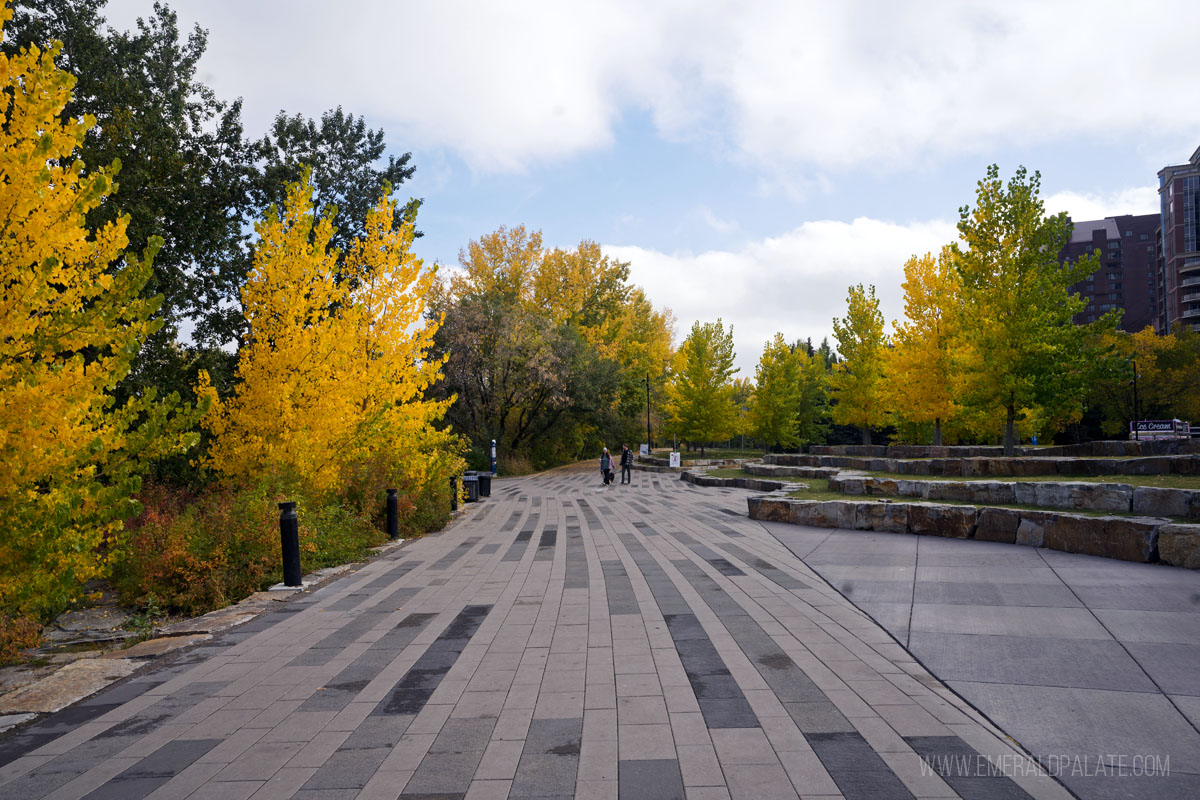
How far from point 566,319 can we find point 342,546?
42.2m

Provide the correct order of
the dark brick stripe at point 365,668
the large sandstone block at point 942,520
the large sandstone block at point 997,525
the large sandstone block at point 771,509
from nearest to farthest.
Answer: the dark brick stripe at point 365,668, the large sandstone block at point 997,525, the large sandstone block at point 942,520, the large sandstone block at point 771,509

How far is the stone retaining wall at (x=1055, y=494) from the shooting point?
369 inches

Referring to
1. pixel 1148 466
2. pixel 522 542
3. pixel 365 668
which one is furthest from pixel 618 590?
pixel 1148 466

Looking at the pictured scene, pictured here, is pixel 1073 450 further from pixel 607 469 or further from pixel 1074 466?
pixel 607 469

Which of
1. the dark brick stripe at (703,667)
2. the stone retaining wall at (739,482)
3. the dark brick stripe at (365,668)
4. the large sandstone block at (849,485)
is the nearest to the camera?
the dark brick stripe at (703,667)

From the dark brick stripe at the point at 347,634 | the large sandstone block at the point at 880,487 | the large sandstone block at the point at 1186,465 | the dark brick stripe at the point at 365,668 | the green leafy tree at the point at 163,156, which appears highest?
the green leafy tree at the point at 163,156

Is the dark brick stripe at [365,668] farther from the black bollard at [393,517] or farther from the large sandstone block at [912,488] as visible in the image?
the large sandstone block at [912,488]

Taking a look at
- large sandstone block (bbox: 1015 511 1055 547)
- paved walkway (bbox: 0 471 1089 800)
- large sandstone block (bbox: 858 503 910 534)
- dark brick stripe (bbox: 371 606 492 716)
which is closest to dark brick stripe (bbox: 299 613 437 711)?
paved walkway (bbox: 0 471 1089 800)

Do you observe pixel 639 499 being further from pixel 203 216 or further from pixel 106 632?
pixel 106 632

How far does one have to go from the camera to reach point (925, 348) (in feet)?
90.7

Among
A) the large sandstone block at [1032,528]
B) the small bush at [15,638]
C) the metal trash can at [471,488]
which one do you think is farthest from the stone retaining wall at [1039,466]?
the small bush at [15,638]

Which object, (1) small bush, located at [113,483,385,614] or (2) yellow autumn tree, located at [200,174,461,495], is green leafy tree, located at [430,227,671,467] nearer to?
(2) yellow autumn tree, located at [200,174,461,495]

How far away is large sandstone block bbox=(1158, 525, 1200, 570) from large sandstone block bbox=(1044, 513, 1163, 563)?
0.08 m

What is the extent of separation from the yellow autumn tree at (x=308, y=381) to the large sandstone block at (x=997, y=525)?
10.1 m
